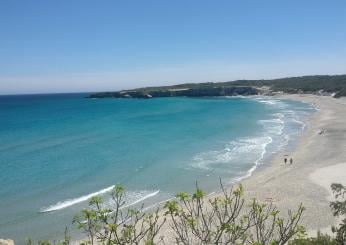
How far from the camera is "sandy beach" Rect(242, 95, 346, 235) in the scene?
74.3ft

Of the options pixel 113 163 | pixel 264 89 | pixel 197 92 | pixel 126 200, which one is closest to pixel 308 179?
pixel 126 200

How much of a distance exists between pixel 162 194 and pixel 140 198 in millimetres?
1594

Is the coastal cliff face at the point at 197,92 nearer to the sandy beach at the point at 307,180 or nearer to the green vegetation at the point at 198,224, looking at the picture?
the sandy beach at the point at 307,180

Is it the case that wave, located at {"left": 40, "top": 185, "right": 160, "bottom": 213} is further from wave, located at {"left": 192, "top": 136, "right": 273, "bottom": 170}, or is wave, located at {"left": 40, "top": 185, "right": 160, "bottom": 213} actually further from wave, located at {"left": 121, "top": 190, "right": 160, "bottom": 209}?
wave, located at {"left": 192, "top": 136, "right": 273, "bottom": 170}

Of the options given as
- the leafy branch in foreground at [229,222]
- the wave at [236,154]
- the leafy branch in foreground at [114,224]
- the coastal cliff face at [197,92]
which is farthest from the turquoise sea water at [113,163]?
the coastal cliff face at [197,92]

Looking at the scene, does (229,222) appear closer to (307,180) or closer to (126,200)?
(126,200)

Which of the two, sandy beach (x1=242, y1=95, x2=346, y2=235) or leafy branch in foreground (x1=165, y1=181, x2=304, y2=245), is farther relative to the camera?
sandy beach (x1=242, y1=95, x2=346, y2=235)

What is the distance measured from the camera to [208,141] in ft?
162

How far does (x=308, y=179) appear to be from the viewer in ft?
98.3

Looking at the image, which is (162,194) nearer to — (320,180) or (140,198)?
(140,198)

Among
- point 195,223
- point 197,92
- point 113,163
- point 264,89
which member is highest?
point 195,223

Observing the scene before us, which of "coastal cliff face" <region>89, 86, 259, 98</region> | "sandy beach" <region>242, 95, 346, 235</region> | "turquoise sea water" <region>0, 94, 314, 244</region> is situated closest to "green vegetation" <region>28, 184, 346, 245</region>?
"sandy beach" <region>242, 95, 346, 235</region>

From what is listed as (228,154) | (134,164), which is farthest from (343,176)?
(134,164)

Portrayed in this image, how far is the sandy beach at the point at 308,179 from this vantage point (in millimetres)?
22642
